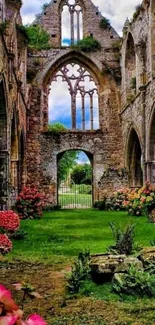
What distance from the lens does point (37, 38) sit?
64.8 ft

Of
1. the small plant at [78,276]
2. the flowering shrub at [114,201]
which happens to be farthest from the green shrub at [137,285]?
the flowering shrub at [114,201]

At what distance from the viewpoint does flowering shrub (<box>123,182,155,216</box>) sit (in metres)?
12.3

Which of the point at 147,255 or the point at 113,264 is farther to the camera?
the point at 147,255

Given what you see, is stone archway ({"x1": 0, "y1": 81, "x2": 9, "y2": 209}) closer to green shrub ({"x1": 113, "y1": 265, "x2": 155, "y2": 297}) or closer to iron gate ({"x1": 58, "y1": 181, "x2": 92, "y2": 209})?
green shrub ({"x1": 113, "y1": 265, "x2": 155, "y2": 297})

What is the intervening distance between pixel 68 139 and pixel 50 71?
3356 mm

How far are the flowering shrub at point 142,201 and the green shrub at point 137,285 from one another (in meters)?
8.05

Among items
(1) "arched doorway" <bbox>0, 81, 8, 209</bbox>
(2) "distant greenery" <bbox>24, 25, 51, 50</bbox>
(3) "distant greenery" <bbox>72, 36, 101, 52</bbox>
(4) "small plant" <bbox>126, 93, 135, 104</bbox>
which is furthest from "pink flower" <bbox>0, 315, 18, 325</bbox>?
(3) "distant greenery" <bbox>72, 36, 101, 52</bbox>

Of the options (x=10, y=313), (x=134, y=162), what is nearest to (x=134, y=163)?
(x=134, y=162)

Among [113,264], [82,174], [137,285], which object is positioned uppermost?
[82,174]

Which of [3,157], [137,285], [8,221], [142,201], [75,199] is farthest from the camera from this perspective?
[75,199]

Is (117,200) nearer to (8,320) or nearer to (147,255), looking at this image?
(147,255)

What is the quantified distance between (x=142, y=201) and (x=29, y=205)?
12.0 feet

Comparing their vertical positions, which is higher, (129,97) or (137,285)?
(129,97)

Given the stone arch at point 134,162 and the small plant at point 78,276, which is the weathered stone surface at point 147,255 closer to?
the small plant at point 78,276
